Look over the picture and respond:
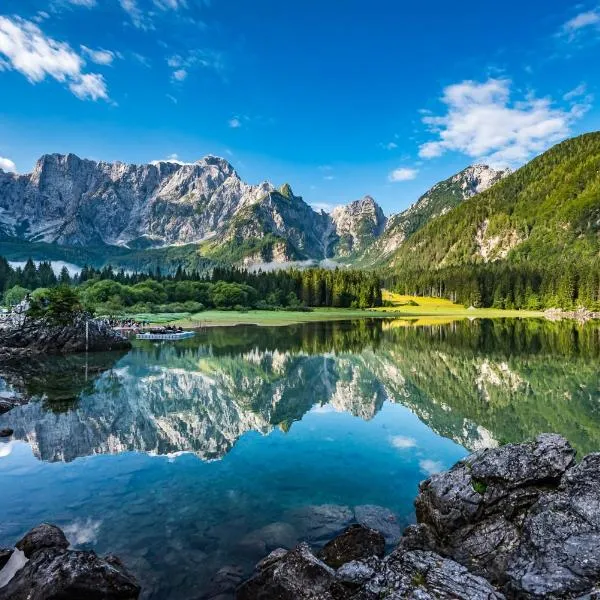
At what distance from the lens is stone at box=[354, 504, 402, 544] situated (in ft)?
47.3

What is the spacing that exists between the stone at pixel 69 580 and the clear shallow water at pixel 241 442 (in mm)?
1082

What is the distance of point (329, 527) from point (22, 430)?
2054 cm

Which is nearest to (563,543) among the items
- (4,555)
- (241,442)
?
(4,555)

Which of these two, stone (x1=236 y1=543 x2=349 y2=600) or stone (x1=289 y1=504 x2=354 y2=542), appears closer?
stone (x1=236 y1=543 x2=349 y2=600)

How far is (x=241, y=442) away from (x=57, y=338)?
50210mm

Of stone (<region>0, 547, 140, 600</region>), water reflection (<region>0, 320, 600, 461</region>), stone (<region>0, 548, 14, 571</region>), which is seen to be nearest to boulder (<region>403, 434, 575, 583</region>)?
stone (<region>0, 547, 140, 600</region>)

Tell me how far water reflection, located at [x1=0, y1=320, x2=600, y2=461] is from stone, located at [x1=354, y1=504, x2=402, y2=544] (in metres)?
9.05

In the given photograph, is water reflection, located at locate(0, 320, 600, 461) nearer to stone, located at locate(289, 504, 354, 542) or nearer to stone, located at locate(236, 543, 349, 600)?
stone, located at locate(289, 504, 354, 542)

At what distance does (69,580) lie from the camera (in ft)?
33.7

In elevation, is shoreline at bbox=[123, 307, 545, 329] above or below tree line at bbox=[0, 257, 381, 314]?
below

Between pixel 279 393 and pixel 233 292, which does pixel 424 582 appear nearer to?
pixel 279 393

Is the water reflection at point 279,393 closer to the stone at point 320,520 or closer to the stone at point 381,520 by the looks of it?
the stone at point 320,520

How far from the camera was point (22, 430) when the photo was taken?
26.0 m

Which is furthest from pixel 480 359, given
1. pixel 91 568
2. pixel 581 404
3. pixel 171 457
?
pixel 91 568
